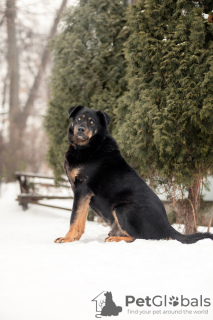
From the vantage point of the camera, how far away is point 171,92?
210 inches

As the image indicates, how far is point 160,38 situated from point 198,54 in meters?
0.72

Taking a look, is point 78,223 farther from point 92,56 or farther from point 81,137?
point 92,56

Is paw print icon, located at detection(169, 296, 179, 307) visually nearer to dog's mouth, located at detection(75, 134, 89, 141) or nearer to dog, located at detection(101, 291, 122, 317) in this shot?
dog, located at detection(101, 291, 122, 317)

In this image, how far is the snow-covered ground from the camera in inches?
116

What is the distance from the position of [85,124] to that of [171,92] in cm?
162

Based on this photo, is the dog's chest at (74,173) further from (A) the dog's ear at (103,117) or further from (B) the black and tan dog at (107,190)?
(A) the dog's ear at (103,117)

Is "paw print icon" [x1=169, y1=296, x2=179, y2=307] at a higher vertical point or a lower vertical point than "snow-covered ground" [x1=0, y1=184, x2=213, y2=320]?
lower

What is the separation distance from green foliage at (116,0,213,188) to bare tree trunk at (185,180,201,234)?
1.21ft

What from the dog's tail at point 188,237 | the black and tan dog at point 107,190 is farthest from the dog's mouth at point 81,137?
the dog's tail at point 188,237


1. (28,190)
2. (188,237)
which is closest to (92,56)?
(188,237)

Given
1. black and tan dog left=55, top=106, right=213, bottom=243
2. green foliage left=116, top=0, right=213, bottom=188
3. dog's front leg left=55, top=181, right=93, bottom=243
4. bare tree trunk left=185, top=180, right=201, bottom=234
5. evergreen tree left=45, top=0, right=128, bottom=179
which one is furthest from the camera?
evergreen tree left=45, top=0, right=128, bottom=179

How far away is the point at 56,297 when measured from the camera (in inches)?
118

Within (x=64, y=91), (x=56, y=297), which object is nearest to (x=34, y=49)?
(x=64, y=91)

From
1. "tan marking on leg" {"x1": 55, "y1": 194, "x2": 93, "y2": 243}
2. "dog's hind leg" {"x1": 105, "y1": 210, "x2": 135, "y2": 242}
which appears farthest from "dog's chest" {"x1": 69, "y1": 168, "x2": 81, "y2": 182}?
"dog's hind leg" {"x1": 105, "y1": 210, "x2": 135, "y2": 242}
